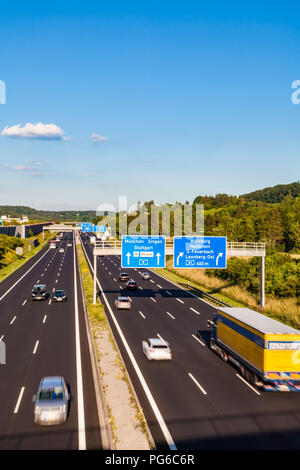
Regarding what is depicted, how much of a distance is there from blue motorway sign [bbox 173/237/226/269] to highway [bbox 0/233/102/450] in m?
11.1

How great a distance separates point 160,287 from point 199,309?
50.1 ft

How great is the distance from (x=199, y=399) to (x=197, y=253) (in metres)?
21.4

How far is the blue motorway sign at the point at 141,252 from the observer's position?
39031 mm

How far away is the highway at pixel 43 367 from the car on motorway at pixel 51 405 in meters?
0.28

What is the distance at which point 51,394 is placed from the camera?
55.3 feet

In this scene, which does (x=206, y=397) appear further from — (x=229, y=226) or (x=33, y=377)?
(x=229, y=226)

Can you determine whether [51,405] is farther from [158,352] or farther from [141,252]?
[141,252]

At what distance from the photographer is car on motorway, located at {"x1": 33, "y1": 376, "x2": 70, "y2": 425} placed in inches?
625

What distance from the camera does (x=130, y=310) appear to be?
39.4 metres

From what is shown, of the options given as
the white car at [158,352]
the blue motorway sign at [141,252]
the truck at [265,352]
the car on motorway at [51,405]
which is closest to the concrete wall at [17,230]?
the blue motorway sign at [141,252]

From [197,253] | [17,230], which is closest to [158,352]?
[197,253]

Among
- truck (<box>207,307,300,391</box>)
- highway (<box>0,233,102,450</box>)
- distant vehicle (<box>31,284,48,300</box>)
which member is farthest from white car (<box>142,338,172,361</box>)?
distant vehicle (<box>31,284,48,300</box>)

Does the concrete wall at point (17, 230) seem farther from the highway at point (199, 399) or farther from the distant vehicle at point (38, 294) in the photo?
the highway at point (199, 399)

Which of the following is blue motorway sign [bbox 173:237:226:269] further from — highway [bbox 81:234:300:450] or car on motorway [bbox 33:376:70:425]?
car on motorway [bbox 33:376:70:425]
